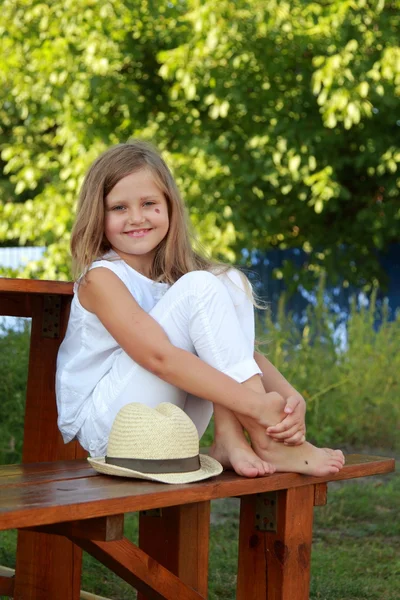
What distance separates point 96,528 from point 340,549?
2111 millimetres

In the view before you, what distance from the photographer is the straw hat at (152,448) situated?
1966mm

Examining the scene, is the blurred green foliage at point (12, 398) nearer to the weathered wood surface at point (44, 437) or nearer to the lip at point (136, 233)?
the weathered wood surface at point (44, 437)

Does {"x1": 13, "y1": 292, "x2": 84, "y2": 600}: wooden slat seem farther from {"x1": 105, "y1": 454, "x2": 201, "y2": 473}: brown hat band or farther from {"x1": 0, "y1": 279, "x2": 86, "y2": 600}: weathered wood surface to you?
{"x1": 105, "y1": 454, "x2": 201, "y2": 473}: brown hat band

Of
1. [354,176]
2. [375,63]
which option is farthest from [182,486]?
[354,176]

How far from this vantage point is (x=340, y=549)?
12.0ft

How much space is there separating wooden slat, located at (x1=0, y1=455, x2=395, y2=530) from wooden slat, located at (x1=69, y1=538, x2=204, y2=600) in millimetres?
125

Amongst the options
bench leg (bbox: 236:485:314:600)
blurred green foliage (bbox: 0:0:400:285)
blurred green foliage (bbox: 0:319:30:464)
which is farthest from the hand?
blurred green foliage (bbox: 0:0:400:285)

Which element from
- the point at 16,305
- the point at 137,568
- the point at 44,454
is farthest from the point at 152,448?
the point at 16,305

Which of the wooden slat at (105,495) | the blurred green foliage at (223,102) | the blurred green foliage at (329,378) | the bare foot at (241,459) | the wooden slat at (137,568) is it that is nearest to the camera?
the wooden slat at (105,495)

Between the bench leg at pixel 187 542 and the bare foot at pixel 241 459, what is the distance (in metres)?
0.19

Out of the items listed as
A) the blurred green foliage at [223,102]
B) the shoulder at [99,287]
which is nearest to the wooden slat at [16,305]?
the shoulder at [99,287]

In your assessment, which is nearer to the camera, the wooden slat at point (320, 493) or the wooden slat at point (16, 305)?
the wooden slat at point (320, 493)

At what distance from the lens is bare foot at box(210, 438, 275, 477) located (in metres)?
2.13

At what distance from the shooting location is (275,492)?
7.23ft
